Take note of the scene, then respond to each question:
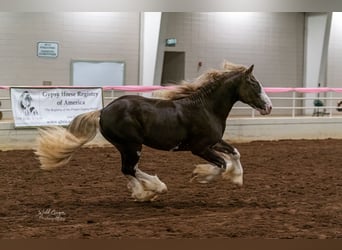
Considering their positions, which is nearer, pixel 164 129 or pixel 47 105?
pixel 164 129

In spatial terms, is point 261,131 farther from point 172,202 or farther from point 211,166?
point 211,166

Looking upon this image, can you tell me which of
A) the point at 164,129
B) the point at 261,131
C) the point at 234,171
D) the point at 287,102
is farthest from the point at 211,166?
the point at 287,102

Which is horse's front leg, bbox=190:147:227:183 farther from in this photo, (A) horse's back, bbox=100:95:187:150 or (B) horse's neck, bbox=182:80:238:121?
(B) horse's neck, bbox=182:80:238:121

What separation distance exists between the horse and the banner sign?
159 inches

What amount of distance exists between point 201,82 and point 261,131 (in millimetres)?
5800

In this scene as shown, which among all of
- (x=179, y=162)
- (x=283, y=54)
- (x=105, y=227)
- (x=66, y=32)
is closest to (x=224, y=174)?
(x=105, y=227)

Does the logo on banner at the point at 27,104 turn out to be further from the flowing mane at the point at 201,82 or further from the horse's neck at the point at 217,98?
the horse's neck at the point at 217,98

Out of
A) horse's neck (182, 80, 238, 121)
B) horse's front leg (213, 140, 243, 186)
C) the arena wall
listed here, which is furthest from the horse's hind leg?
the arena wall

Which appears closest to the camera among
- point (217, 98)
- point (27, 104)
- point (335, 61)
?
point (217, 98)

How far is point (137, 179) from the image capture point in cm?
507

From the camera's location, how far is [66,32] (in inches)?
464

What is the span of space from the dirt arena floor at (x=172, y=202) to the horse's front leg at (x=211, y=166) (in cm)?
30

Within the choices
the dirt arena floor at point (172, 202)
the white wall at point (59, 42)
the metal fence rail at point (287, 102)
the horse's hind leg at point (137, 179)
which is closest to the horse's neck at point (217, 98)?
the horse's hind leg at point (137, 179)

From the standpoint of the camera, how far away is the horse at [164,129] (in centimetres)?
492
